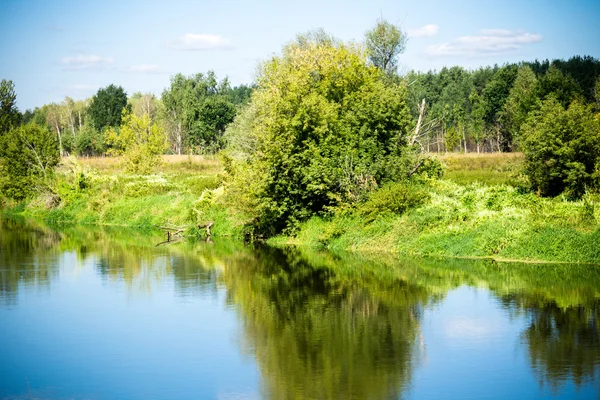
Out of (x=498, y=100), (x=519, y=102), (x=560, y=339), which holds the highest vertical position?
(x=498, y=100)

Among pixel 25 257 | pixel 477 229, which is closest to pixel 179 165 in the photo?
pixel 25 257

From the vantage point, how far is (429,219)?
103 feet

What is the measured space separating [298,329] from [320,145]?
676 inches

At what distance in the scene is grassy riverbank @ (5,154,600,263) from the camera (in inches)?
1092

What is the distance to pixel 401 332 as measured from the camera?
1916cm

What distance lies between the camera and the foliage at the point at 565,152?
3172cm

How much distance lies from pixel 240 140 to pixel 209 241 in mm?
10494

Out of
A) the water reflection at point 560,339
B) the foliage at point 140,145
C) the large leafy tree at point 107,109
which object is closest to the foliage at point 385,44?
the foliage at point 140,145

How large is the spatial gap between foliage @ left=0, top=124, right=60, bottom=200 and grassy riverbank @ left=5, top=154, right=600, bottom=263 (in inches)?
358

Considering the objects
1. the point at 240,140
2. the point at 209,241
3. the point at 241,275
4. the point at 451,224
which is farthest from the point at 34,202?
the point at 451,224

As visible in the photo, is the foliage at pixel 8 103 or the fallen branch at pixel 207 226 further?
the foliage at pixel 8 103

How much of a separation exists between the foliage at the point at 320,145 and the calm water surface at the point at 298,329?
14.1 ft

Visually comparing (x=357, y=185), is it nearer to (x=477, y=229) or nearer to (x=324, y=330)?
(x=477, y=229)

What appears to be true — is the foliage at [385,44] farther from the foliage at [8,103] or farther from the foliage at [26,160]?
the foliage at [8,103]
